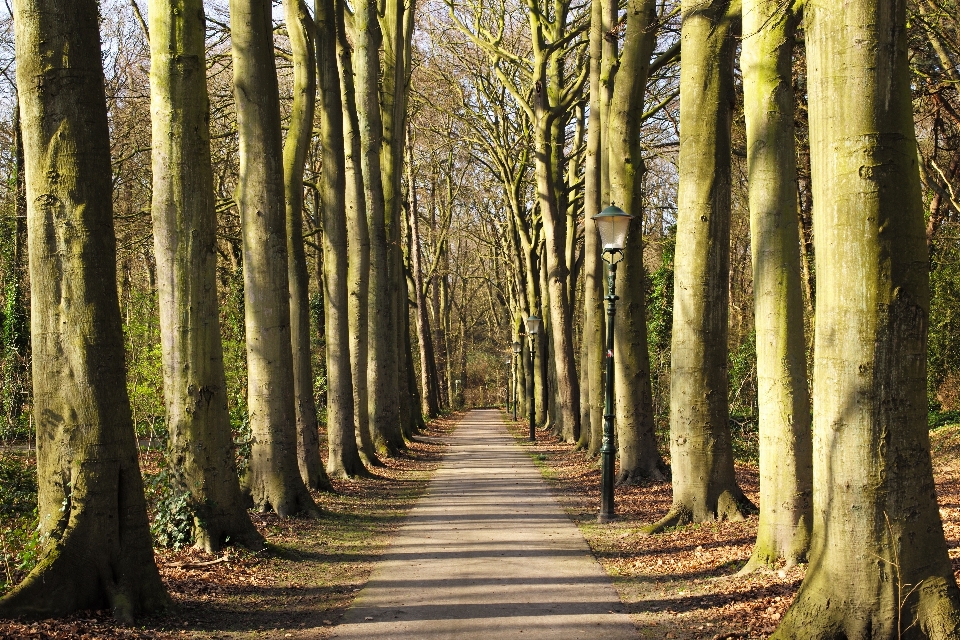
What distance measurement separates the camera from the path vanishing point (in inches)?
268

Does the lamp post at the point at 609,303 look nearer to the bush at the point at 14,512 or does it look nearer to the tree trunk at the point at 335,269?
the tree trunk at the point at 335,269

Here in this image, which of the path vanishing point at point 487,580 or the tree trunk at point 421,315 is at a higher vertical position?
the tree trunk at point 421,315

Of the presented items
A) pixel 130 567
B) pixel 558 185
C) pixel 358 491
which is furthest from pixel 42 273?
pixel 558 185

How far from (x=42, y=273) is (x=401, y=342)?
21914mm

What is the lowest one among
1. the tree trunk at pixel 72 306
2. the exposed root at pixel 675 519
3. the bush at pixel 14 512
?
the exposed root at pixel 675 519

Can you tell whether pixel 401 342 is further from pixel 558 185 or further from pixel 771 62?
pixel 771 62

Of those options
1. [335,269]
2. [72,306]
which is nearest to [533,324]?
[335,269]

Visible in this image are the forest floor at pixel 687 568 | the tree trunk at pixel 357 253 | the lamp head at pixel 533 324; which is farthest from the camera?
the lamp head at pixel 533 324

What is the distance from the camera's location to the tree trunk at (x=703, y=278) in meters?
9.98

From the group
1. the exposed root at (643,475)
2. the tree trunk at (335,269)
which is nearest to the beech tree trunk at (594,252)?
the exposed root at (643,475)

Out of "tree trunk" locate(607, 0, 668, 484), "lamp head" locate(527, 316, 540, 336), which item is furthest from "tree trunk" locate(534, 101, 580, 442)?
"tree trunk" locate(607, 0, 668, 484)

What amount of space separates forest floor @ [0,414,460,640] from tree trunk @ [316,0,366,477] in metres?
2.58

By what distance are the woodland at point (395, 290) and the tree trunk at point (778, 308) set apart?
0.08ft

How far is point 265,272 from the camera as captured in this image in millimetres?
11328
